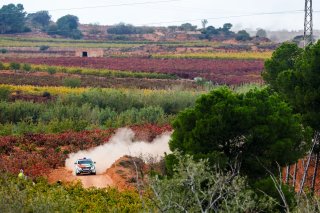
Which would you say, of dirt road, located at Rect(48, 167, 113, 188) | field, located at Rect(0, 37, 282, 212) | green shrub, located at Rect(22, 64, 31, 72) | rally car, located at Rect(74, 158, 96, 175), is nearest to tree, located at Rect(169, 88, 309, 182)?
field, located at Rect(0, 37, 282, 212)

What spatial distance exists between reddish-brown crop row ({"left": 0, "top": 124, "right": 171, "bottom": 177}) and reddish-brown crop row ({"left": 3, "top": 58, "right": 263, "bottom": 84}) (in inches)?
1682

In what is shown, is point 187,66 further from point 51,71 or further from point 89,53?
point 89,53

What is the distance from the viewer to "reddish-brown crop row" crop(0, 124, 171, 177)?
3219cm

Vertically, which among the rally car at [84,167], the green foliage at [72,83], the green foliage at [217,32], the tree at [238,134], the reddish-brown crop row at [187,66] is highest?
the tree at [238,134]

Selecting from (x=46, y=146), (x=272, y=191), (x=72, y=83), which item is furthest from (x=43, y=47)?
(x=272, y=191)

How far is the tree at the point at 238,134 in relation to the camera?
20703 millimetres

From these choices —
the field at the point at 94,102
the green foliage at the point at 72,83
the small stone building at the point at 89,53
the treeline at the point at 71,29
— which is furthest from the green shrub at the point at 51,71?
the treeline at the point at 71,29

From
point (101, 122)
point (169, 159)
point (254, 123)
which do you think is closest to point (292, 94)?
point (254, 123)

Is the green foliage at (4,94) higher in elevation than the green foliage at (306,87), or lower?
lower

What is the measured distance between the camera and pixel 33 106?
5038 cm

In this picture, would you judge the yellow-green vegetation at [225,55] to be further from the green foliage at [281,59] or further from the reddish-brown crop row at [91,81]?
the green foliage at [281,59]

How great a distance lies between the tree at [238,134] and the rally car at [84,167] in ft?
36.5

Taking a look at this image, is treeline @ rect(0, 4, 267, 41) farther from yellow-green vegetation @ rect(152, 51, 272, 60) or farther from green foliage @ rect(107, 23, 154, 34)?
yellow-green vegetation @ rect(152, 51, 272, 60)

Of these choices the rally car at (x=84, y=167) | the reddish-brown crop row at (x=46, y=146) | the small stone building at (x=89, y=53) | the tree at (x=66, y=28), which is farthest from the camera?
the tree at (x=66, y=28)
